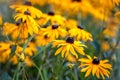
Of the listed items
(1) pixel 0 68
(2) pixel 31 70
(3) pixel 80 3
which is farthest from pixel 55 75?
(3) pixel 80 3

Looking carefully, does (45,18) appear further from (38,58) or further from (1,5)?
(1,5)

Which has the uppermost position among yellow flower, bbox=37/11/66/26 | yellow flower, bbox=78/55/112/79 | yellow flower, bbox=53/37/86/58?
yellow flower, bbox=37/11/66/26

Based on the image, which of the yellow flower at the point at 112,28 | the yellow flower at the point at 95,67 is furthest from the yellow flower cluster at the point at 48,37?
the yellow flower at the point at 112,28

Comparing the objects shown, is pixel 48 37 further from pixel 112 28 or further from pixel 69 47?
pixel 112 28

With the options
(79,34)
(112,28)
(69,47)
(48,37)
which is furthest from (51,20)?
(112,28)

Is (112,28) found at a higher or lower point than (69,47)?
lower

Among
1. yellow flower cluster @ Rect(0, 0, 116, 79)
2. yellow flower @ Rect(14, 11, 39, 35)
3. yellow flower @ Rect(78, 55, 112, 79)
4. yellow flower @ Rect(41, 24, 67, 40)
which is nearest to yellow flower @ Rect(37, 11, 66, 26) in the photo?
yellow flower cluster @ Rect(0, 0, 116, 79)

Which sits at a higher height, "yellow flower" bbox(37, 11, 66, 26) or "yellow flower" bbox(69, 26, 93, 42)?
"yellow flower" bbox(37, 11, 66, 26)

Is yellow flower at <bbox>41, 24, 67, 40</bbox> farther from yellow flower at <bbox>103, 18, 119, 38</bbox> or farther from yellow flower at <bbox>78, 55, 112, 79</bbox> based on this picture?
yellow flower at <bbox>103, 18, 119, 38</bbox>

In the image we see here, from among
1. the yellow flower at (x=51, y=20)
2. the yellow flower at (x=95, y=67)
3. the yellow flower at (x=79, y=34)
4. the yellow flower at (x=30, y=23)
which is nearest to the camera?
the yellow flower at (x=95, y=67)

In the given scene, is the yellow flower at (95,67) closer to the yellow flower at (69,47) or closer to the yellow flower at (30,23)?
the yellow flower at (69,47)

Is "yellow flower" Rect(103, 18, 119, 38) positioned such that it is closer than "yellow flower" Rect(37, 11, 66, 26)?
No
